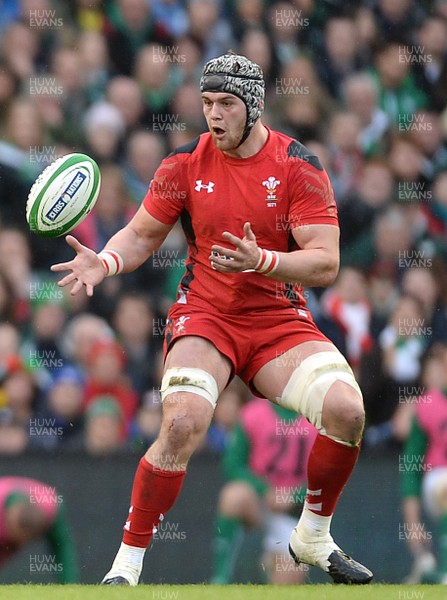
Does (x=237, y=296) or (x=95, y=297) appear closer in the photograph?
(x=237, y=296)

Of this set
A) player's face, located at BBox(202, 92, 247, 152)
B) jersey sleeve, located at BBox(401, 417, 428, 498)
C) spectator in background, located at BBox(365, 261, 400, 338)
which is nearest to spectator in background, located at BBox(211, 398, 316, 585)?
jersey sleeve, located at BBox(401, 417, 428, 498)

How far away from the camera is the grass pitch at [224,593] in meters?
4.40

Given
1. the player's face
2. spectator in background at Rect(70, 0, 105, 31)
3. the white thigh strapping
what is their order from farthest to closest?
spectator in background at Rect(70, 0, 105, 31) → the player's face → the white thigh strapping

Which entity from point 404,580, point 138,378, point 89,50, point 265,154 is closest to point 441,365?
point 404,580

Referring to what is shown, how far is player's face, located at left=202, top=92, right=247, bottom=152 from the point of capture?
200 inches

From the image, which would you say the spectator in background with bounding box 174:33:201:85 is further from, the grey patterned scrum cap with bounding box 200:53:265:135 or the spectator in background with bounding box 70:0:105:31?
the grey patterned scrum cap with bounding box 200:53:265:135

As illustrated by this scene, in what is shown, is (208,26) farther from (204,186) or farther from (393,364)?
(204,186)

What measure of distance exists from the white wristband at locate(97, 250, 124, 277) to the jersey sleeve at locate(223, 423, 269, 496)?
185cm

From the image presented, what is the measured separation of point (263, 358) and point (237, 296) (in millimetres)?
299

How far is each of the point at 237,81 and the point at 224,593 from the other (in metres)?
2.17

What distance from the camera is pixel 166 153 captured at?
7.41 meters

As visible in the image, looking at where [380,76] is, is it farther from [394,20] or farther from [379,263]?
[379,263]

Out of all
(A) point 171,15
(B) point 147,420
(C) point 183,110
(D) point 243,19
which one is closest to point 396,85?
(D) point 243,19

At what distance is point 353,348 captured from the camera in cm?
700
